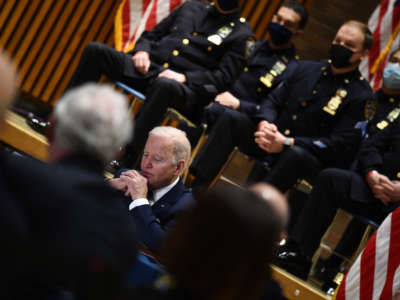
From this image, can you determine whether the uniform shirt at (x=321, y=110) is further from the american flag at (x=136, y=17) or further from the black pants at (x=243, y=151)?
the american flag at (x=136, y=17)

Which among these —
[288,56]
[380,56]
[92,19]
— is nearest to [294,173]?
[288,56]

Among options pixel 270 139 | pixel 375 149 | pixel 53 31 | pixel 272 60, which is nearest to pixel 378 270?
pixel 375 149

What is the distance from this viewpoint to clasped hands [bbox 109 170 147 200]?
95.3 inches

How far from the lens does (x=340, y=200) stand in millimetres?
3344

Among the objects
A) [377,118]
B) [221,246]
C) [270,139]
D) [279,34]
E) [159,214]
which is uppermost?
[279,34]

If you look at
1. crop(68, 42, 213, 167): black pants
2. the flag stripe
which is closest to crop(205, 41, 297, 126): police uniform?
crop(68, 42, 213, 167): black pants

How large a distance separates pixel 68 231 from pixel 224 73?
2866 millimetres

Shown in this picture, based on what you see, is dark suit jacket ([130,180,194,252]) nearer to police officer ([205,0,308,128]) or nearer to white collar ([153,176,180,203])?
white collar ([153,176,180,203])

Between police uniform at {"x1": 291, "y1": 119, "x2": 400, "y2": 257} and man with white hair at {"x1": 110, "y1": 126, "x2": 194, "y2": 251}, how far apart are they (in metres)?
0.94

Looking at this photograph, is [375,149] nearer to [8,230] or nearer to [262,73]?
[262,73]

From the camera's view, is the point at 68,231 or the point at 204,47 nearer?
the point at 68,231

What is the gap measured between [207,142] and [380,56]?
5.68 feet

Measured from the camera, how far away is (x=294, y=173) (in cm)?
343

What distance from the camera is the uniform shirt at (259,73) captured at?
158 inches
